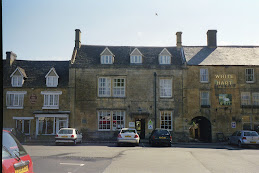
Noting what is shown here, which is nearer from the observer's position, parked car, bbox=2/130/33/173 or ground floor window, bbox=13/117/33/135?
parked car, bbox=2/130/33/173

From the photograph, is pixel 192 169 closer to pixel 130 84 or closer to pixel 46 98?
pixel 130 84

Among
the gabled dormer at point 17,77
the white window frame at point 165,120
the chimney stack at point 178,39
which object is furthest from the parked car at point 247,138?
the gabled dormer at point 17,77

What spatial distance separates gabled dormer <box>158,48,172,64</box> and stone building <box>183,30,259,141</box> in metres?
2.25

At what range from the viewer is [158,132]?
74.9 feet

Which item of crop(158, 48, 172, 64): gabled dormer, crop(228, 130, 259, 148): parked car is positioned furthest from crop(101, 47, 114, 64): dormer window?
crop(228, 130, 259, 148): parked car

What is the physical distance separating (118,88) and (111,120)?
3777mm

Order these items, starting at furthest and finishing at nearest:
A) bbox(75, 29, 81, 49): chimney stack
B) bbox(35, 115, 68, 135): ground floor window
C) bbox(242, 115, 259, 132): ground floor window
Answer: bbox(75, 29, 81, 49): chimney stack, bbox(242, 115, 259, 132): ground floor window, bbox(35, 115, 68, 135): ground floor window

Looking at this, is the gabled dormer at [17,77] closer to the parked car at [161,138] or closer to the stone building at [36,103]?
the stone building at [36,103]

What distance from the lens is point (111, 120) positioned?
99.7ft

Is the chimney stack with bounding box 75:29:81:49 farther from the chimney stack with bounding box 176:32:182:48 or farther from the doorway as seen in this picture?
the chimney stack with bounding box 176:32:182:48

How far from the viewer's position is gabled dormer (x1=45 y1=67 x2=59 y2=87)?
102 feet

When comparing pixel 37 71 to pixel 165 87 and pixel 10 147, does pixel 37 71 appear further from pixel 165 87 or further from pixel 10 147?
pixel 10 147

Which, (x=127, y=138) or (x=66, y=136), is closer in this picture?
(x=127, y=138)

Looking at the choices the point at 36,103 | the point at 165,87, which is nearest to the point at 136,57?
the point at 165,87
